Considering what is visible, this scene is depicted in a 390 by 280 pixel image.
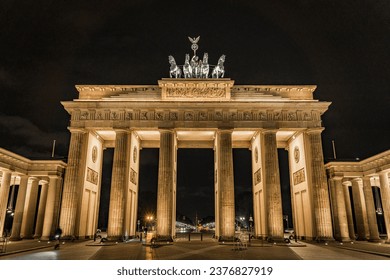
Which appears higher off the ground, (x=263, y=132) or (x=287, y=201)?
(x=263, y=132)

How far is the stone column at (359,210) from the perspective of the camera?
33.5 metres

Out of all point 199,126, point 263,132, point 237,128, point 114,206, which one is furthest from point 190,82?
point 114,206

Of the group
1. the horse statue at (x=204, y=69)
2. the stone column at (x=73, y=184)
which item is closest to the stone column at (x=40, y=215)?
the stone column at (x=73, y=184)

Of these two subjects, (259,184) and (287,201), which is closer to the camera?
(259,184)

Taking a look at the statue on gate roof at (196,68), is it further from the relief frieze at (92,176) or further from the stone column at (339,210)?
the stone column at (339,210)

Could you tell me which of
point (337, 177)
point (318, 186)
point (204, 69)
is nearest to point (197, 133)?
point (204, 69)

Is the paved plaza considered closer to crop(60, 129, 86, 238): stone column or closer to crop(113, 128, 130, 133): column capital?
crop(60, 129, 86, 238): stone column

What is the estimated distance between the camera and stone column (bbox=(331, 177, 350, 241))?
30014 mm

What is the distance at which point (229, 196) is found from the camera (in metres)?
28.8

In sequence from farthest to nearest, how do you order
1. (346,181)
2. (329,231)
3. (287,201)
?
(287,201) → (346,181) → (329,231)

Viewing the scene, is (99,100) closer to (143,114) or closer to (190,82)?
(143,114)

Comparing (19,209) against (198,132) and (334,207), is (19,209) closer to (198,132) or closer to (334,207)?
(198,132)

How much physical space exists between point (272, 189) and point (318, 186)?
453 centimetres

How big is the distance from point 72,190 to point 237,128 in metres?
17.8
